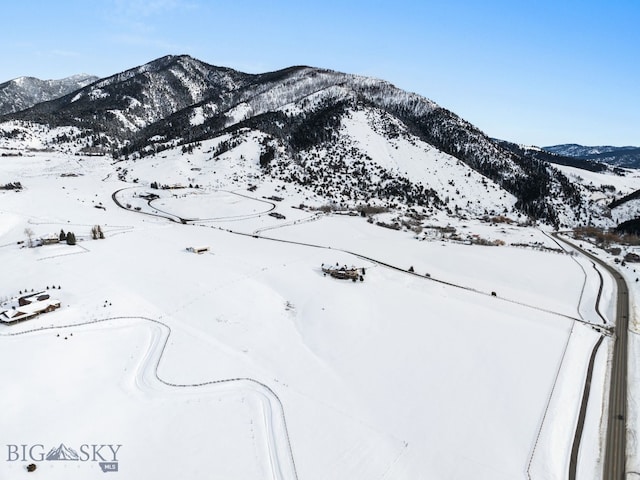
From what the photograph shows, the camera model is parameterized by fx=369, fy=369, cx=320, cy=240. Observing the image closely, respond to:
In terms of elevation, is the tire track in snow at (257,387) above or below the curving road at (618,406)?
below

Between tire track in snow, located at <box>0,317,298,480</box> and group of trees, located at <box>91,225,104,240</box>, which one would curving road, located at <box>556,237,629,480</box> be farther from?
group of trees, located at <box>91,225,104,240</box>

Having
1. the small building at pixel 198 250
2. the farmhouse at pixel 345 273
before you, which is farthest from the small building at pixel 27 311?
the farmhouse at pixel 345 273

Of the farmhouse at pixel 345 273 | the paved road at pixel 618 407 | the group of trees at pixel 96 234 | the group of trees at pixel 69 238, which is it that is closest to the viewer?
the paved road at pixel 618 407

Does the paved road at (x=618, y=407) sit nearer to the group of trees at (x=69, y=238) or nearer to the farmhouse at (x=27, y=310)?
the farmhouse at (x=27, y=310)

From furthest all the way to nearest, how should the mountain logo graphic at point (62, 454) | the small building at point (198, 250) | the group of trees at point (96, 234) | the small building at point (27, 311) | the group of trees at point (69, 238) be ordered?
the group of trees at point (96, 234), the small building at point (198, 250), the group of trees at point (69, 238), the small building at point (27, 311), the mountain logo graphic at point (62, 454)

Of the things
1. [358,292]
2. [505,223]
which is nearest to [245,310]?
Answer: [358,292]

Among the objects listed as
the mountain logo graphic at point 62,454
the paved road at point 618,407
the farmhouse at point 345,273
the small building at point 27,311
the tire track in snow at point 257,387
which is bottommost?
the mountain logo graphic at point 62,454

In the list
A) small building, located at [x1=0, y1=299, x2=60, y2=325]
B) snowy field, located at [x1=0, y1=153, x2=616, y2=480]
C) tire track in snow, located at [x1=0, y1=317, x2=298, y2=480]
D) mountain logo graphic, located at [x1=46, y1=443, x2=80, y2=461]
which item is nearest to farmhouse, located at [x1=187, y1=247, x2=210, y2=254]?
snowy field, located at [x1=0, y1=153, x2=616, y2=480]

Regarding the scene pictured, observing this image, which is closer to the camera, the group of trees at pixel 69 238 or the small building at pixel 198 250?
the group of trees at pixel 69 238
